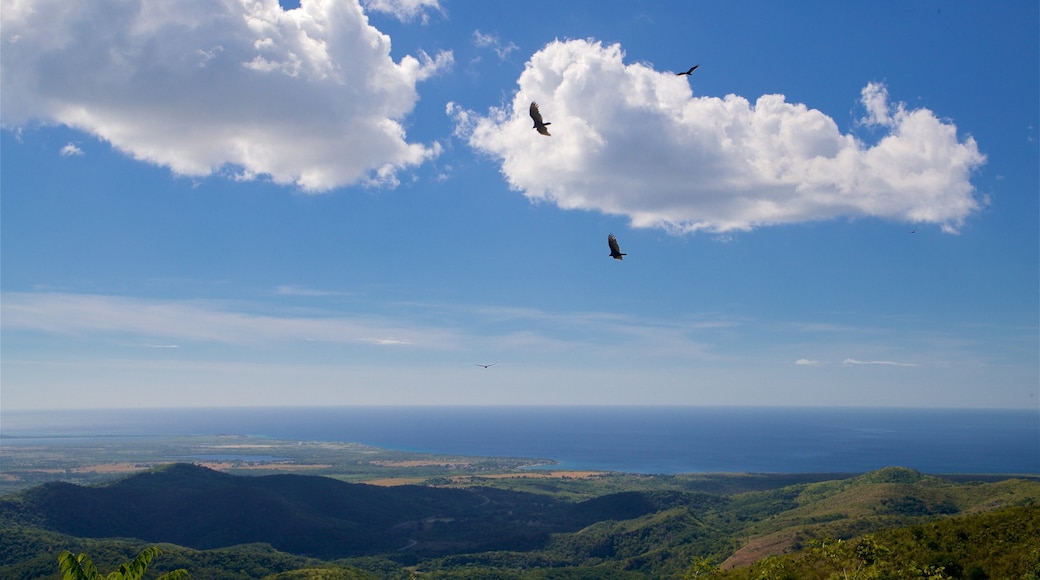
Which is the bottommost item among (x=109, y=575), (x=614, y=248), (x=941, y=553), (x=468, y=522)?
(x=468, y=522)

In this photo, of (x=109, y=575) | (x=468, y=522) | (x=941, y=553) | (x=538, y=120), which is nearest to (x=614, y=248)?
(x=538, y=120)

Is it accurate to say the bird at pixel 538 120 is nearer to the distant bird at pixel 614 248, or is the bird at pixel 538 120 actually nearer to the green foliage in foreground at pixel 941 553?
the distant bird at pixel 614 248

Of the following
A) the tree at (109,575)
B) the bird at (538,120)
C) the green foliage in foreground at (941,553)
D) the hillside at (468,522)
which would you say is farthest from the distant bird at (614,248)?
the hillside at (468,522)

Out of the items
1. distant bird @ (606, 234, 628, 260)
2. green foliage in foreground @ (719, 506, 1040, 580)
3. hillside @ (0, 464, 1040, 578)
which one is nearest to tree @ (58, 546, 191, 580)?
distant bird @ (606, 234, 628, 260)

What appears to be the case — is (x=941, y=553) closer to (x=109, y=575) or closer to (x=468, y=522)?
(x=109, y=575)

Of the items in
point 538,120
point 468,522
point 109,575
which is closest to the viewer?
point 538,120

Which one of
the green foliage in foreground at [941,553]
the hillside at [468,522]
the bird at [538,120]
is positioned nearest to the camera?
the bird at [538,120]

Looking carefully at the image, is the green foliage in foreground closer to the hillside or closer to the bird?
the bird

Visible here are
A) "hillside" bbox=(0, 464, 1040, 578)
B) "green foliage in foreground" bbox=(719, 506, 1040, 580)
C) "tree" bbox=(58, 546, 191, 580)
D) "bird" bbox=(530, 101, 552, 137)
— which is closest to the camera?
"bird" bbox=(530, 101, 552, 137)
